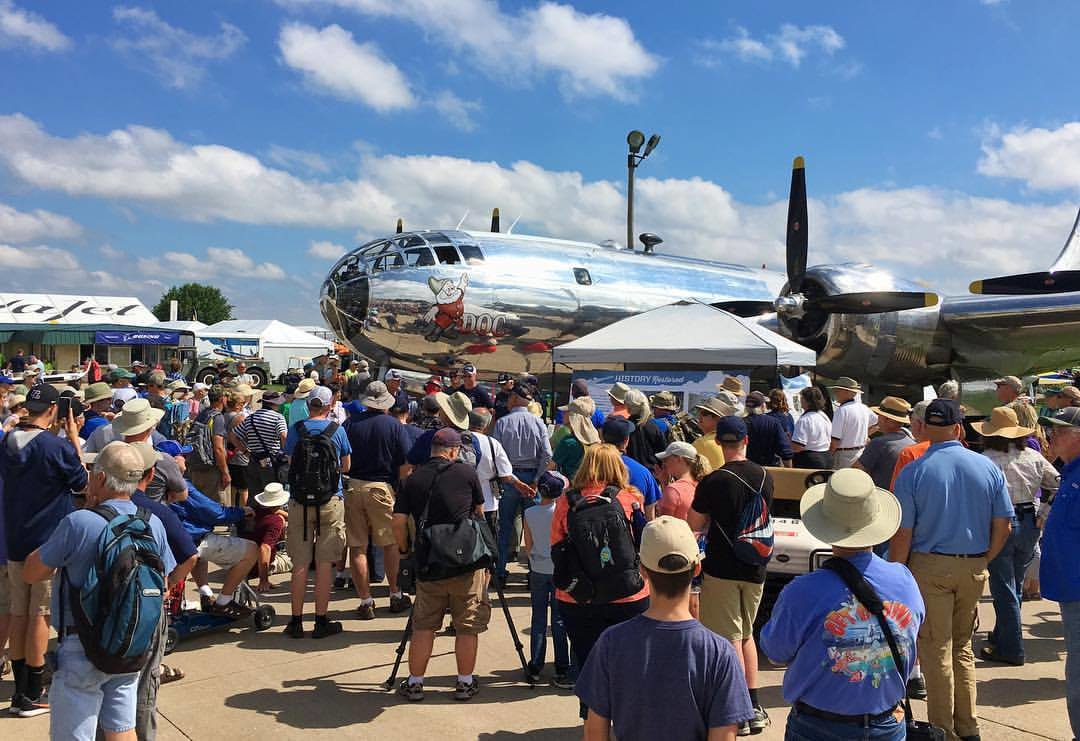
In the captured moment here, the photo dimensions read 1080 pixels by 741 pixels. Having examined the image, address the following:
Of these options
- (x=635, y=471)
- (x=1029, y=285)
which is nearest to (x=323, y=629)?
(x=635, y=471)

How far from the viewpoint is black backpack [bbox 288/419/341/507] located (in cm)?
617

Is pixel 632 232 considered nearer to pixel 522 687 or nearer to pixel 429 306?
pixel 429 306

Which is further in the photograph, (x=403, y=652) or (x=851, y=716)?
(x=403, y=652)

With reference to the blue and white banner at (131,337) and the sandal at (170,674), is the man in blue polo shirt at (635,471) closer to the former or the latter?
the sandal at (170,674)

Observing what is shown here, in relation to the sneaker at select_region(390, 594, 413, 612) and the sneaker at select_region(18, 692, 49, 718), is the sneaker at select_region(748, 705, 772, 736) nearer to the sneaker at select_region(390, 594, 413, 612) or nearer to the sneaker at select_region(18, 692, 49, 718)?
the sneaker at select_region(390, 594, 413, 612)

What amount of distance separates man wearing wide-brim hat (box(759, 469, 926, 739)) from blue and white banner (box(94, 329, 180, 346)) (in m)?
36.9

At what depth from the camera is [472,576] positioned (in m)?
4.97

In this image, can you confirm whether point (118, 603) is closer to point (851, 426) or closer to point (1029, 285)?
point (851, 426)

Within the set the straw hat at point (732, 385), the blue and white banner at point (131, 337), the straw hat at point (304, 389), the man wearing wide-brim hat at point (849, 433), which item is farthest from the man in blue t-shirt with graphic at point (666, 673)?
the blue and white banner at point (131, 337)

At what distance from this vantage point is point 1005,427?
575 centimetres

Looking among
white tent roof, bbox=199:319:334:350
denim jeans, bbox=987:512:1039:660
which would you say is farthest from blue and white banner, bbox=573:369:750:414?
white tent roof, bbox=199:319:334:350

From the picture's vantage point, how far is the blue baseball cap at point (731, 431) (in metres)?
4.61

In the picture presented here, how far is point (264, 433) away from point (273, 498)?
1.76 metres

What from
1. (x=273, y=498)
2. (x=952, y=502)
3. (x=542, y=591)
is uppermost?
(x=952, y=502)
